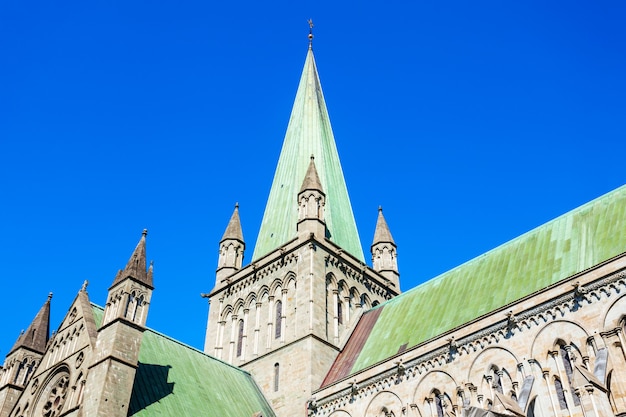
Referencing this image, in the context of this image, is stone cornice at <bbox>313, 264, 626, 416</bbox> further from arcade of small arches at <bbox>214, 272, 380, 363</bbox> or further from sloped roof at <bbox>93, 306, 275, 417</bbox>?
arcade of small arches at <bbox>214, 272, 380, 363</bbox>

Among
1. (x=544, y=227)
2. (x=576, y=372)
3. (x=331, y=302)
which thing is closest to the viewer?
(x=576, y=372)

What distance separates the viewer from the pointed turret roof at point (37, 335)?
88.9ft

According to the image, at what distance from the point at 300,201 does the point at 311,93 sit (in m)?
12.0

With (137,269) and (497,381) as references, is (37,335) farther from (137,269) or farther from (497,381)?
(497,381)

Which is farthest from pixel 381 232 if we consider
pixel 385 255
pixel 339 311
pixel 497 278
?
pixel 497 278

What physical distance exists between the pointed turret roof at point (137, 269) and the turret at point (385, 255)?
15782 mm

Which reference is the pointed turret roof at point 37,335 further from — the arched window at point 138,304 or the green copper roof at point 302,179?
the green copper roof at point 302,179

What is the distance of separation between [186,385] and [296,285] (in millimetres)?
8205

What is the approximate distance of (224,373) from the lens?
29.2 m

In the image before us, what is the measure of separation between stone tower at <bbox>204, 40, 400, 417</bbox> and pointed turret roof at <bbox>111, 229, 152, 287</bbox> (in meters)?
8.38

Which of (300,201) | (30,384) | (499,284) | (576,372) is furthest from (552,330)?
(30,384)

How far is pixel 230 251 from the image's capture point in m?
37.7

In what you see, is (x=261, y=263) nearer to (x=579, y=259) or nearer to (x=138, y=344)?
(x=138, y=344)

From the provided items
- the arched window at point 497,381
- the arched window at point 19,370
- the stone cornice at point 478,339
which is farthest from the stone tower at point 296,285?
the arched window at point 19,370
